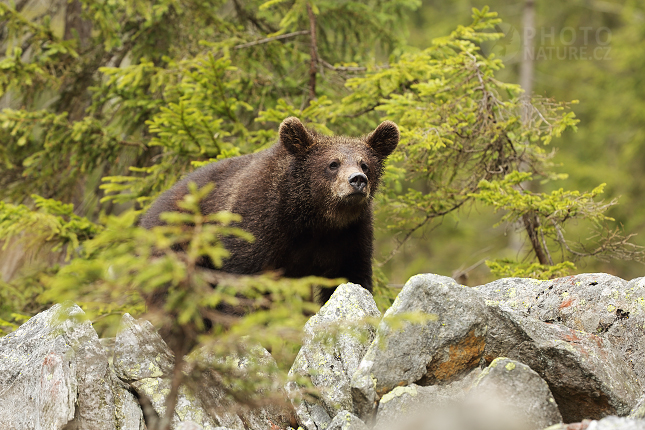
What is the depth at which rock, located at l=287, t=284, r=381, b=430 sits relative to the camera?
15.9 ft

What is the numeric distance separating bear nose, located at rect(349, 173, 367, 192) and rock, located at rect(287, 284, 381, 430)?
4.51 ft

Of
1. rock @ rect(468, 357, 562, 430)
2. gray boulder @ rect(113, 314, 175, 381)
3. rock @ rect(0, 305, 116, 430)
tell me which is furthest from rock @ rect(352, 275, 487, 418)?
rock @ rect(0, 305, 116, 430)

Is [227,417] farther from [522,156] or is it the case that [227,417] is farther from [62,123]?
[62,123]

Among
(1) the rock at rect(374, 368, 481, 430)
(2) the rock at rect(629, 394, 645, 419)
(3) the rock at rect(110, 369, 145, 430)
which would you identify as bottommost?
(3) the rock at rect(110, 369, 145, 430)

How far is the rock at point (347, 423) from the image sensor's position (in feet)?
13.8

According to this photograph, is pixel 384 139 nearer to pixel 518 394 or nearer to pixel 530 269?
pixel 530 269

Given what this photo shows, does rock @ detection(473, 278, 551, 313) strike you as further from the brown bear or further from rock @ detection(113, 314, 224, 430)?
rock @ detection(113, 314, 224, 430)

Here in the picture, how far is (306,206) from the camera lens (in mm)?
7148

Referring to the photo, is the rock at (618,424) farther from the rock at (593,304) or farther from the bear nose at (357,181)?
the bear nose at (357,181)

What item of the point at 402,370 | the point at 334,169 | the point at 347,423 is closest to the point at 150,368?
the point at 347,423

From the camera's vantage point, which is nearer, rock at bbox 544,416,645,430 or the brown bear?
rock at bbox 544,416,645,430

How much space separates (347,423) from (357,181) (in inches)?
121

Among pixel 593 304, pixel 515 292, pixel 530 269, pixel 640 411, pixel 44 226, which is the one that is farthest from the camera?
pixel 44 226

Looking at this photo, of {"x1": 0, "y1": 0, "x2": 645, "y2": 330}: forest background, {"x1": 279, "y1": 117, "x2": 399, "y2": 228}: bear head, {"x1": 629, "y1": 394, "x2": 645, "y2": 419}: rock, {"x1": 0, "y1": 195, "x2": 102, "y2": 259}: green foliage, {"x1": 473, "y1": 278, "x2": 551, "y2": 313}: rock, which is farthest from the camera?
{"x1": 0, "y1": 195, "x2": 102, "y2": 259}: green foliage
